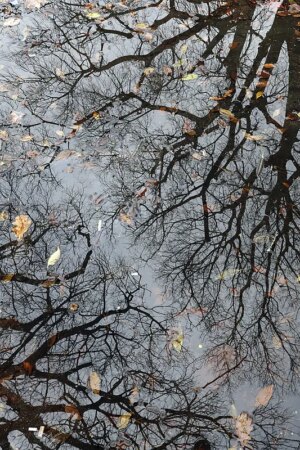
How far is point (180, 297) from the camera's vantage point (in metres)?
3.21

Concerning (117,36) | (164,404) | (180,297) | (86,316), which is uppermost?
(117,36)

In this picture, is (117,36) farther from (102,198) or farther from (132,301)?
(132,301)

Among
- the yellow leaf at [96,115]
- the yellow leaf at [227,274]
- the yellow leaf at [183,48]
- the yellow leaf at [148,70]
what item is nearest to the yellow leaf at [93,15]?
the yellow leaf at [183,48]

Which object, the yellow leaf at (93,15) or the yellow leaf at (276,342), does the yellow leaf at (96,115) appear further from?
the yellow leaf at (276,342)

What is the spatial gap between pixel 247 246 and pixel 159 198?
2.84 ft

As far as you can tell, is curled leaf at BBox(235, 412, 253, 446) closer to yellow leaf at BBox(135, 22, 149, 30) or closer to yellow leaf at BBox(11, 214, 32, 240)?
yellow leaf at BBox(11, 214, 32, 240)

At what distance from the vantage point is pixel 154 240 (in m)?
3.53

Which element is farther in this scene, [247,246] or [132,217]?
[132,217]

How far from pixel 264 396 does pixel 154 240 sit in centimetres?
140

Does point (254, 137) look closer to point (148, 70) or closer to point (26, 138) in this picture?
point (148, 70)

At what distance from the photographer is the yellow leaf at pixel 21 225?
3.59 m

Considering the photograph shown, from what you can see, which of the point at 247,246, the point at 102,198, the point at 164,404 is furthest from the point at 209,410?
the point at 102,198

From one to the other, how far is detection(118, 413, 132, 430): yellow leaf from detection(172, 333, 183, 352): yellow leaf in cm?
53

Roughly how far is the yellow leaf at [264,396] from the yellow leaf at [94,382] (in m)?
0.98
